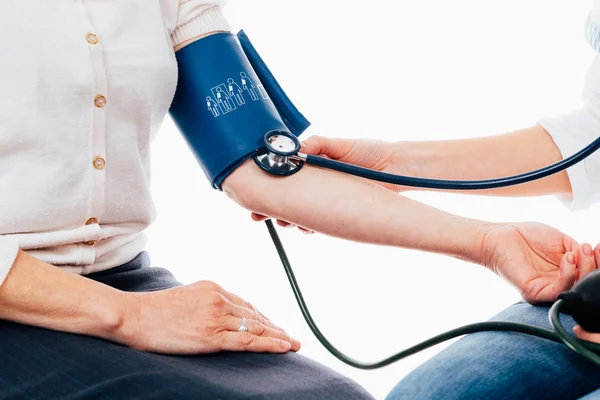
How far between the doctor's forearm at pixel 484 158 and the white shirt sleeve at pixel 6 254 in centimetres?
70

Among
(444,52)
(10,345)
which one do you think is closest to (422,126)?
(444,52)

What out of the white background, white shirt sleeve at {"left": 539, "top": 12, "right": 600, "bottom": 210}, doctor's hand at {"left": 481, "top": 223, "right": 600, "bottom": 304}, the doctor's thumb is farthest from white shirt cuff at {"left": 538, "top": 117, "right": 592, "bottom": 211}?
the white background

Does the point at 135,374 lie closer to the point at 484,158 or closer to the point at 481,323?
the point at 481,323

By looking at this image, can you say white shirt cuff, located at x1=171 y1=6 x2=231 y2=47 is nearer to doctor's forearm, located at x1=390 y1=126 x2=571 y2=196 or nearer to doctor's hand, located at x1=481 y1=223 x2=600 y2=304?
doctor's forearm, located at x1=390 y1=126 x2=571 y2=196

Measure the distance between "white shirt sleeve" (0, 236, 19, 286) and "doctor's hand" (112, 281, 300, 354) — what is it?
157 millimetres

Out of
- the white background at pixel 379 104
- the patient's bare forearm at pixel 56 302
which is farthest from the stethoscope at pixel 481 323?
the white background at pixel 379 104

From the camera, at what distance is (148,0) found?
1.12 m

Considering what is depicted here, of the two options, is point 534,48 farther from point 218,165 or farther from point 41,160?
point 41,160

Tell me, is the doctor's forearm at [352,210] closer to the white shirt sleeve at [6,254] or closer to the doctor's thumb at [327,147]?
the doctor's thumb at [327,147]

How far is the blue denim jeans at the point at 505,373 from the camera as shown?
2.97 ft

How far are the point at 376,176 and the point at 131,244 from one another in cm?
42

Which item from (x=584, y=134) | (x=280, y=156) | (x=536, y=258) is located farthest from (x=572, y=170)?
(x=280, y=156)

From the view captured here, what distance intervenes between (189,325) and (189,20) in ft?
1.60

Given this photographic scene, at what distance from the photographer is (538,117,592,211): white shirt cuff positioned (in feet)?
4.22
